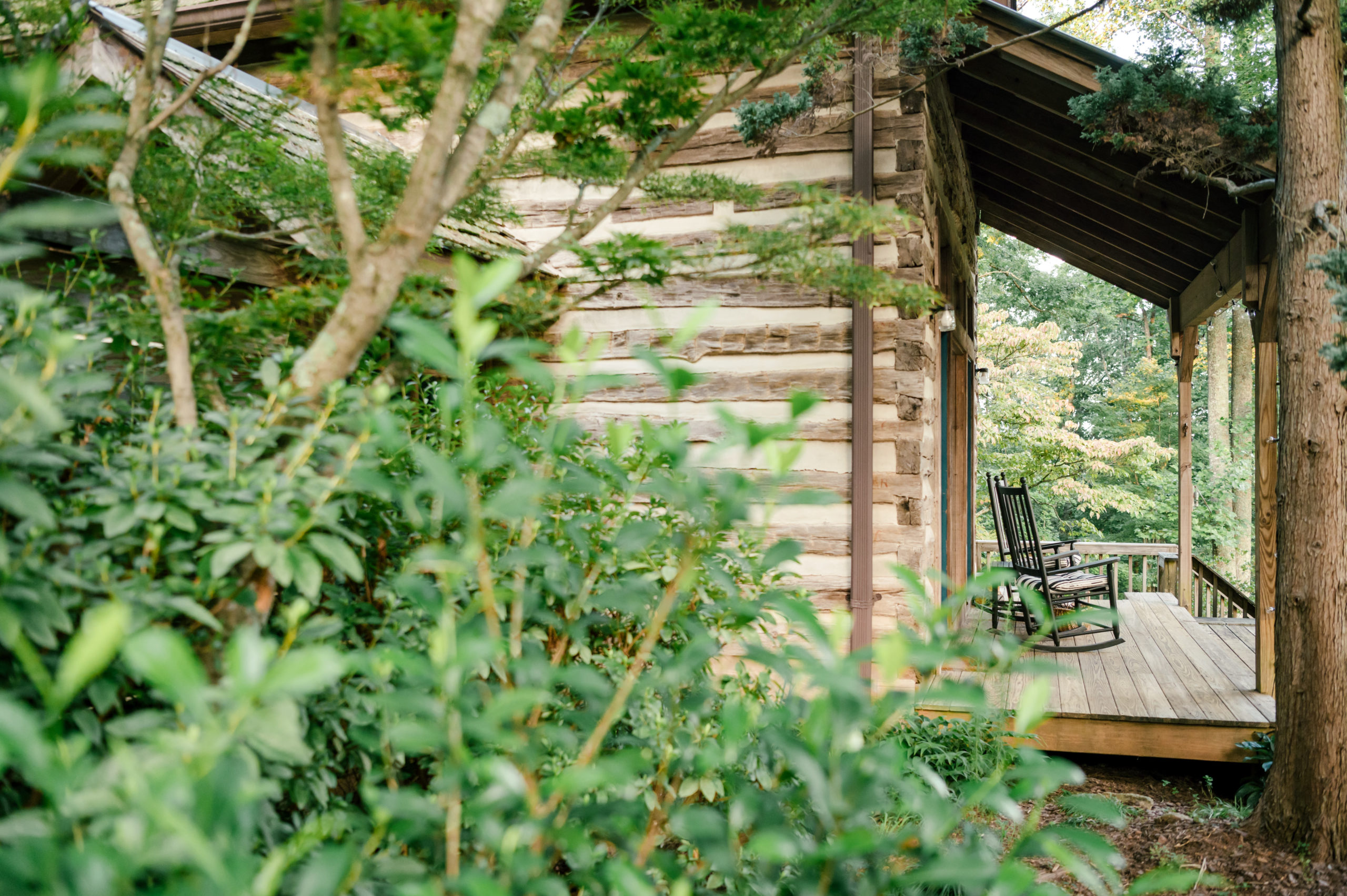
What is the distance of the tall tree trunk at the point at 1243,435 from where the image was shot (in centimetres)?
1371

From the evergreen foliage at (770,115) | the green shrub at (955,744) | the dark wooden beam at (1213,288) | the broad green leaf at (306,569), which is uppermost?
→ the evergreen foliage at (770,115)

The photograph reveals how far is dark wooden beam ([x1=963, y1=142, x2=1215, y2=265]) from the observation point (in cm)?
549

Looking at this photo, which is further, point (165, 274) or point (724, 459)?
point (724, 459)

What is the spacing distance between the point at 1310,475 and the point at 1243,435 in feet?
47.7

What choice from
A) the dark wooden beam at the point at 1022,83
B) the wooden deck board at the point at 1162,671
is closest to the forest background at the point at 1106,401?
the wooden deck board at the point at 1162,671

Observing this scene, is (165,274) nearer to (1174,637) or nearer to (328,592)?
(328,592)

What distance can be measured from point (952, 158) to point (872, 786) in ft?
18.5

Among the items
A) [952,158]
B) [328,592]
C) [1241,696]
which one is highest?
[952,158]

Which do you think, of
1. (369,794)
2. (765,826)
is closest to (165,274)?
(369,794)

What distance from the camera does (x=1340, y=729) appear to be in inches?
115

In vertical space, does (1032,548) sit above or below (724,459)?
below

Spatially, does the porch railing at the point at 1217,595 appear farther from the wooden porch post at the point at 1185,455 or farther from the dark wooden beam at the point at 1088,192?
the dark wooden beam at the point at 1088,192

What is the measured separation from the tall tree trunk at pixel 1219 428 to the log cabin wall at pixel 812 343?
12387mm

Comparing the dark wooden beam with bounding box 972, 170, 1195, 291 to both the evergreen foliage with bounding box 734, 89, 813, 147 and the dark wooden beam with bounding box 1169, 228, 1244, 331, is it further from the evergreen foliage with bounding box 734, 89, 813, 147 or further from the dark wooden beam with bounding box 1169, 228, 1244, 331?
the evergreen foliage with bounding box 734, 89, 813, 147
